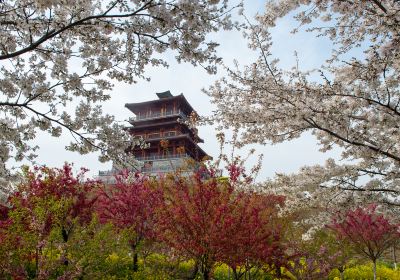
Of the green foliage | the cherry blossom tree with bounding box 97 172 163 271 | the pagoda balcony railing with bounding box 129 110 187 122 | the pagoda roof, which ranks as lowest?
the green foliage

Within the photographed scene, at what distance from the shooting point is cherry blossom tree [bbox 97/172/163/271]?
36.9 feet

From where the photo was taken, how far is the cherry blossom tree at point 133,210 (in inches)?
442

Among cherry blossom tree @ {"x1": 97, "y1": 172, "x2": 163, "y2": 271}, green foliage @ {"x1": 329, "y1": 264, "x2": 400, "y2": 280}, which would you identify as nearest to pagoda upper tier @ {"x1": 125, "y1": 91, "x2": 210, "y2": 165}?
green foliage @ {"x1": 329, "y1": 264, "x2": 400, "y2": 280}

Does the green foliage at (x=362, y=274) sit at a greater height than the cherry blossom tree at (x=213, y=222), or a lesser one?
lesser

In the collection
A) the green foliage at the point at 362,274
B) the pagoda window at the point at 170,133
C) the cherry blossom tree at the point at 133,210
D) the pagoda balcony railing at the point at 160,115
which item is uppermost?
the pagoda balcony railing at the point at 160,115

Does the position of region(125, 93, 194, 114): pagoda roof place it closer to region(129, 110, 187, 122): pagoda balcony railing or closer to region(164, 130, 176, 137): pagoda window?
region(129, 110, 187, 122): pagoda balcony railing

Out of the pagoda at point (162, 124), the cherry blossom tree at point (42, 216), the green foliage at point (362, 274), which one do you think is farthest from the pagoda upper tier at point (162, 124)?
the cherry blossom tree at point (42, 216)

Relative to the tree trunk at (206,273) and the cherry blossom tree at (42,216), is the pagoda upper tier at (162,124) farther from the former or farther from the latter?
the tree trunk at (206,273)

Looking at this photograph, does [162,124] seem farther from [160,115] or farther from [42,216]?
[42,216]

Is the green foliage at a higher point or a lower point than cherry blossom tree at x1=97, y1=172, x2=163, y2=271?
lower

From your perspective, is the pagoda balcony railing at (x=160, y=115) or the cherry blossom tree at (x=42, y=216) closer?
the cherry blossom tree at (x=42, y=216)

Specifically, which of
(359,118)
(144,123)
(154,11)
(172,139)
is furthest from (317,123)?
(144,123)

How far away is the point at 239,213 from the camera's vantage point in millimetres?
7863

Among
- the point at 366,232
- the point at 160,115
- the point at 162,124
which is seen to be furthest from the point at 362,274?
the point at 160,115
